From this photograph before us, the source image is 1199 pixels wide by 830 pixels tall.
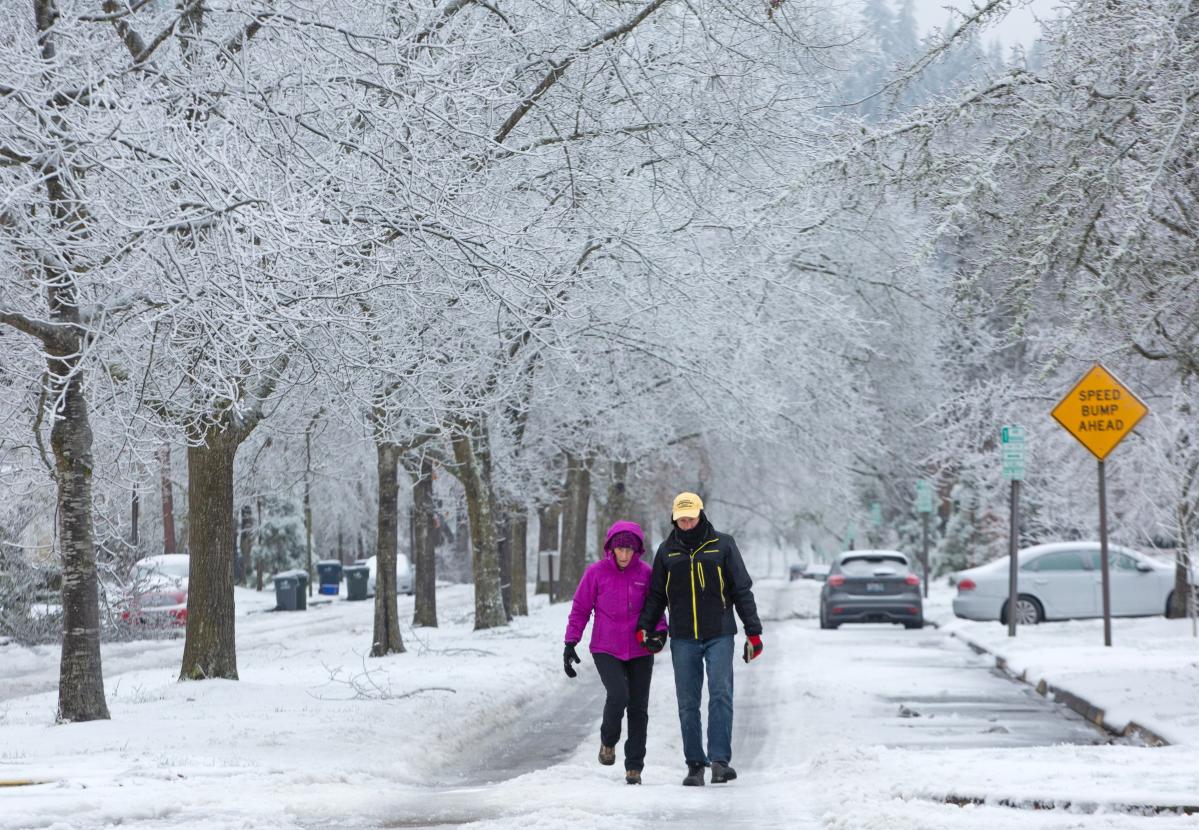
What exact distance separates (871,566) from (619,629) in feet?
61.6

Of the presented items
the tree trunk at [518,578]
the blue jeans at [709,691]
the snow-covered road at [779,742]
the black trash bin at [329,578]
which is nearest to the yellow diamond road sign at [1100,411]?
the snow-covered road at [779,742]

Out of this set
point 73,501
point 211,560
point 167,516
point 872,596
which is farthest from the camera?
point 167,516

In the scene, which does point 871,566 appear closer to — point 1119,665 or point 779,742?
point 1119,665

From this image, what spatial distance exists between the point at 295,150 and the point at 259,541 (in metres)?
51.4

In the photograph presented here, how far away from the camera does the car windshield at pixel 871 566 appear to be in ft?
92.4

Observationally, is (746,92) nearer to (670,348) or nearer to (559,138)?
(559,138)

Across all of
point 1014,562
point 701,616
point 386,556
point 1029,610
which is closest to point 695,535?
point 701,616

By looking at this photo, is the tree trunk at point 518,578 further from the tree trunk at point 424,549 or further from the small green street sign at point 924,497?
the small green street sign at point 924,497

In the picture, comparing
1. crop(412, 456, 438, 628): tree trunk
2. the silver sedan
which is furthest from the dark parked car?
crop(412, 456, 438, 628): tree trunk

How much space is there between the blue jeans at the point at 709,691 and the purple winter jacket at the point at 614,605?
28 centimetres

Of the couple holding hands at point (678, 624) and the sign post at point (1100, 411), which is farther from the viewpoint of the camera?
the sign post at point (1100, 411)

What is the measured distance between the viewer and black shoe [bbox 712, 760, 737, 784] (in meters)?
9.95

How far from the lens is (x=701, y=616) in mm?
10016

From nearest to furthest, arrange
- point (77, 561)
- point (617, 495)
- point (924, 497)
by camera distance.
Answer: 1. point (77, 561)
2. point (617, 495)
3. point (924, 497)
